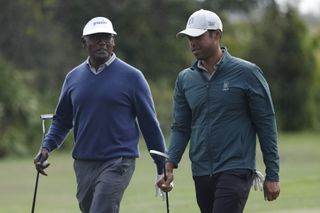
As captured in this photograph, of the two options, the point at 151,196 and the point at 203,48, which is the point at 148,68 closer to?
the point at 151,196

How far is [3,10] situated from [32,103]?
5.68m

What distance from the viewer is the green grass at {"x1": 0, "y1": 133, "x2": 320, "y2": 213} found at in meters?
15.5

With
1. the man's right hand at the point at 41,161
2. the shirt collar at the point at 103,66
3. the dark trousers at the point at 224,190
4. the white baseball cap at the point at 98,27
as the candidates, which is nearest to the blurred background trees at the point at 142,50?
the man's right hand at the point at 41,161

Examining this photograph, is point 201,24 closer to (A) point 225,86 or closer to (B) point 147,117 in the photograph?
(A) point 225,86

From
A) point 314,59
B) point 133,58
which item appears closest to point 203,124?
point 133,58

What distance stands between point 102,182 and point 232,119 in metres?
1.43

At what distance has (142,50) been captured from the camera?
1909 inches

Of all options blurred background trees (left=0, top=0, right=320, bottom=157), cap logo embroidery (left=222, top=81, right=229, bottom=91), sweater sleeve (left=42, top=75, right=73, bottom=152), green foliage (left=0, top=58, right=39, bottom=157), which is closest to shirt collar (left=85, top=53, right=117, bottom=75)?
sweater sleeve (left=42, top=75, right=73, bottom=152)

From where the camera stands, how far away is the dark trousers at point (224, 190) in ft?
23.8

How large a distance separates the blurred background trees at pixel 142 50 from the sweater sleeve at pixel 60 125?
29.9 meters

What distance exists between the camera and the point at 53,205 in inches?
702

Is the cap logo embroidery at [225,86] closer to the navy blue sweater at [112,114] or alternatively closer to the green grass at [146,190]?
the navy blue sweater at [112,114]

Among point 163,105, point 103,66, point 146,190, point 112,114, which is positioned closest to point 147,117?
point 112,114

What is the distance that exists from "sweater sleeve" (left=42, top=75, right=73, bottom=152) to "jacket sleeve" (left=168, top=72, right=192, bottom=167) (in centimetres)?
146
